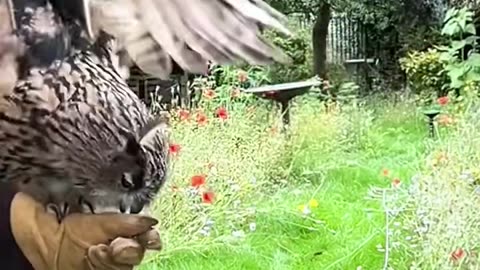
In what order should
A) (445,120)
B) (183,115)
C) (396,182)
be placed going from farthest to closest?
(445,120), (396,182), (183,115)

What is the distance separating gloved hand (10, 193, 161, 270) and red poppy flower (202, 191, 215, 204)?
3.34 feet

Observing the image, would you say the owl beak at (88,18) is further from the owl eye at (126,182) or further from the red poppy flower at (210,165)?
the red poppy flower at (210,165)

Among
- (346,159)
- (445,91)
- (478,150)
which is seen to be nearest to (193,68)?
(478,150)

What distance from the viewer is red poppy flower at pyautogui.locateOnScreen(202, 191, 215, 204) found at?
1.63 meters

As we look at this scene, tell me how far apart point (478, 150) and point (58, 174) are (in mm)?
1235

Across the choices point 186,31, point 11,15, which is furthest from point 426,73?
point 11,15

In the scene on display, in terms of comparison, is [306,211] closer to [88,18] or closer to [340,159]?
[340,159]

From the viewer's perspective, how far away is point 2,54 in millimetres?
564

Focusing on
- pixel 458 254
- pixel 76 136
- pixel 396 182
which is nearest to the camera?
pixel 76 136

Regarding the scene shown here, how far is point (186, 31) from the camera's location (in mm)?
647

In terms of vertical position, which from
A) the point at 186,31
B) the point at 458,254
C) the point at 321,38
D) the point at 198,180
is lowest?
the point at 458,254

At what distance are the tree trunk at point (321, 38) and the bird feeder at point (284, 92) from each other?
0.04 meters

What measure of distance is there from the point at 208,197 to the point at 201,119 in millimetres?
149

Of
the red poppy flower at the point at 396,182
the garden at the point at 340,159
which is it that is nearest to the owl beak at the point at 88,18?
the garden at the point at 340,159
